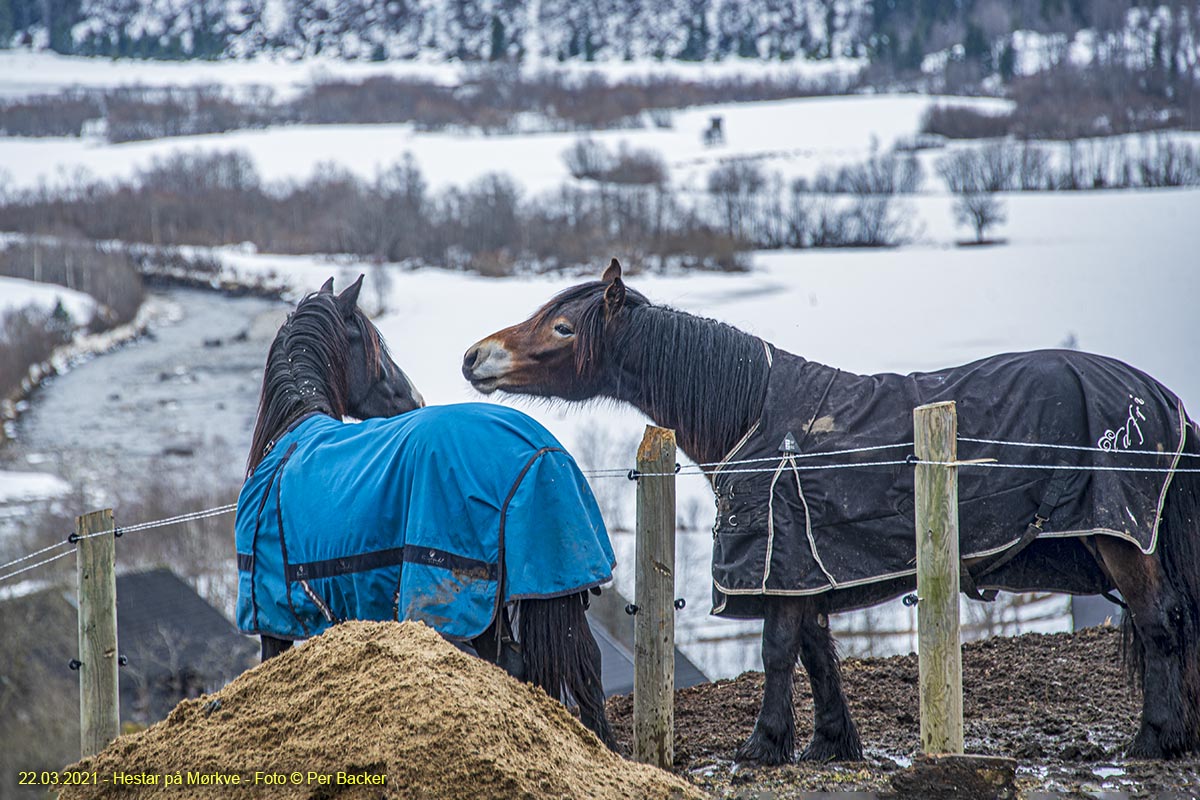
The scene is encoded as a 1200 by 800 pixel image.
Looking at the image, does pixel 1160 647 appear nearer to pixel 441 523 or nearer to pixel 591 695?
pixel 591 695

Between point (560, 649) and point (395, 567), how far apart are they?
1.95 feet

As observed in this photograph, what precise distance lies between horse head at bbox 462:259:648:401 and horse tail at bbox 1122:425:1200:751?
213 centimetres

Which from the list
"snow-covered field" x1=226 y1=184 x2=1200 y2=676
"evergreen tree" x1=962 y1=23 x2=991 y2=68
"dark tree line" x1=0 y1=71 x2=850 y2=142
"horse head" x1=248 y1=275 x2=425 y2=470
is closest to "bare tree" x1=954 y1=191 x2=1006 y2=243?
"snow-covered field" x1=226 y1=184 x2=1200 y2=676

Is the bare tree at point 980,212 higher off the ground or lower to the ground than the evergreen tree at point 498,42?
lower

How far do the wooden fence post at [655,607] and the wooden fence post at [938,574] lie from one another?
2.87 ft

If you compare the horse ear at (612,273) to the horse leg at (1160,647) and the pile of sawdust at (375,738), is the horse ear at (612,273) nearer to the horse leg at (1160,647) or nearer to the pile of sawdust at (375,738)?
the pile of sawdust at (375,738)

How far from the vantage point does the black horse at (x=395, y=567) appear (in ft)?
11.3

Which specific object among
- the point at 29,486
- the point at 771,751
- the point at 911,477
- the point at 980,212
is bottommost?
the point at 29,486

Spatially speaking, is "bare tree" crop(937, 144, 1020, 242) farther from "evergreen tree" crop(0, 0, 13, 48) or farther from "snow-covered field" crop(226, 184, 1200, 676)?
"evergreen tree" crop(0, 0, 13, 48)

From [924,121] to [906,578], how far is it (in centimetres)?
6138

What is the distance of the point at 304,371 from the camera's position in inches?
168

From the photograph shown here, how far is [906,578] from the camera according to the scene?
13.5ft

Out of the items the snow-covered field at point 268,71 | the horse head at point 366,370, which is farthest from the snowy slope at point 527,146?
the horse head at point 366,370

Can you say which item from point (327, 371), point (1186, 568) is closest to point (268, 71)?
point (327, 371)
